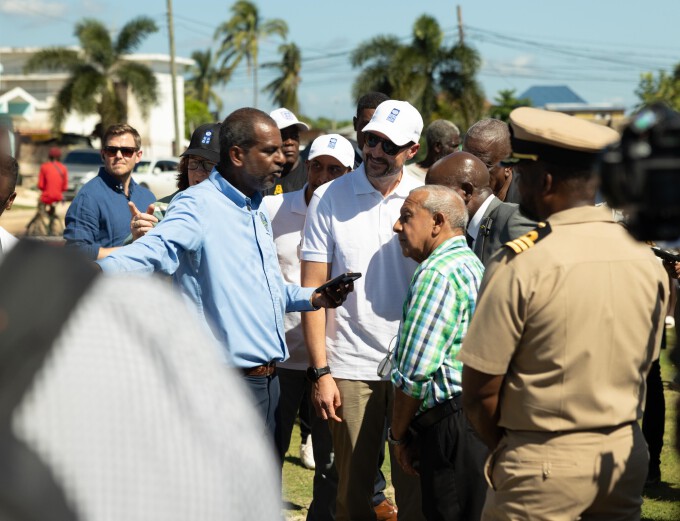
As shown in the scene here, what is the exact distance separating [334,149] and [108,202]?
153cm

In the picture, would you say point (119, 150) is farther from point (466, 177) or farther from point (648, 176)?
point (648, 176)

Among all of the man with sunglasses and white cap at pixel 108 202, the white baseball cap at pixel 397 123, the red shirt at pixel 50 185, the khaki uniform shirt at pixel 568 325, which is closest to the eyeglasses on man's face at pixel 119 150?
the man with sunglasses and white cap at pixel 108 202

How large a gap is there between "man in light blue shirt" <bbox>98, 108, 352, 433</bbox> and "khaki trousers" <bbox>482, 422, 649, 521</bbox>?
150cm

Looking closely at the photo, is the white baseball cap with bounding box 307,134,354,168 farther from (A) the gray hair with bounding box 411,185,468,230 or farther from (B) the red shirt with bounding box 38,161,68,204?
(B) the red shirt with bounding box 38,161,68,204

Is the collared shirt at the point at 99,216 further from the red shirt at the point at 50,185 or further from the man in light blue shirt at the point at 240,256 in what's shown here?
the red shirt at the point at 50,185

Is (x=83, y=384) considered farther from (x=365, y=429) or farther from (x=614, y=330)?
(x=365, y=429)

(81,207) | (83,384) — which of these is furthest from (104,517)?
(81,207)

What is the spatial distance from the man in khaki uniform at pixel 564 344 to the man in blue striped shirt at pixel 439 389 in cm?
82

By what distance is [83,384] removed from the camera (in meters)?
1.03

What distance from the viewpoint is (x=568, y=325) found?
9.88 feet

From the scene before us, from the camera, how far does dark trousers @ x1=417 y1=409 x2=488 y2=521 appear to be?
13.3 feet

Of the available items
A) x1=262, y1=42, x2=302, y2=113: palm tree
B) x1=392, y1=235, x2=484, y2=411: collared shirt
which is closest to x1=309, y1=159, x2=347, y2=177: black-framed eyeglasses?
x1=392, y1=235, x2=484, y2=411: collared shirt

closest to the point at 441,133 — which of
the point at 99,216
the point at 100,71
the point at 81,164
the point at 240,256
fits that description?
the point at 99,216

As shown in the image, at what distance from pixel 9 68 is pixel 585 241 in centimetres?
6608
